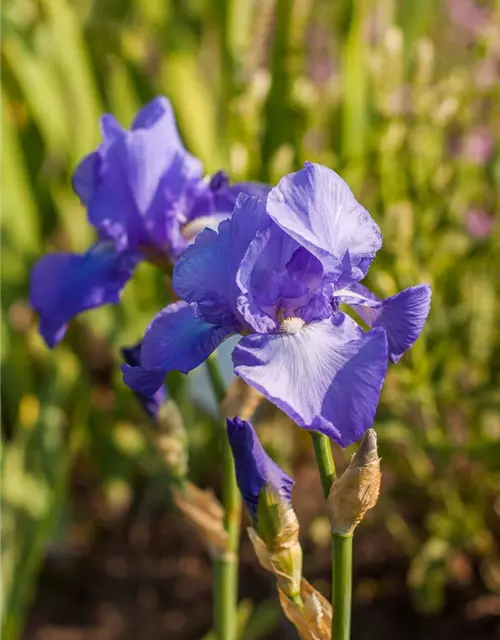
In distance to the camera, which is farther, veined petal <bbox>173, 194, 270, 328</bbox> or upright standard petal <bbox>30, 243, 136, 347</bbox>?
upright standard petal <bbox>30, 243, 136, 347</bbox>

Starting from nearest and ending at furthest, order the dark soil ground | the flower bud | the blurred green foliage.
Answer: the flower bud, the blurred green foliage, the dark soil ground

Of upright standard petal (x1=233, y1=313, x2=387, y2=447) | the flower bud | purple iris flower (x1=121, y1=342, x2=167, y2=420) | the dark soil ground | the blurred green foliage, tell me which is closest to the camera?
upright standard petal (x1=233, y1=313, x2=387, y2=447)

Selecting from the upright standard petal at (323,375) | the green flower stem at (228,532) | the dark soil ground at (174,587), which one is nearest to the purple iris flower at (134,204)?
the green flower stem at (228,532)

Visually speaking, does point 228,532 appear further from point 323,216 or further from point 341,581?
point 323,216

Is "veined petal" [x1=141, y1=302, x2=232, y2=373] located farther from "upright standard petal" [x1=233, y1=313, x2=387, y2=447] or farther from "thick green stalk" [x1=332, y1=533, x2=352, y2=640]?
"thick green stalk" [x1=332, y1=533, x2=352, y2=640]

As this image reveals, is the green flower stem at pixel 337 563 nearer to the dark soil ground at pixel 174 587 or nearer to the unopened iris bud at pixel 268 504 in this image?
the unopened iris bud at pixel 268 504

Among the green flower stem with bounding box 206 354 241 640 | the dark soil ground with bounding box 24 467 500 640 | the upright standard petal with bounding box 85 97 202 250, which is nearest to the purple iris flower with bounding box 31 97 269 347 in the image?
the upright standard petal with bounding box 85 97 202 250
